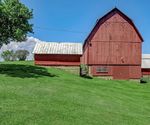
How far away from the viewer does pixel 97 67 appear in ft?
164

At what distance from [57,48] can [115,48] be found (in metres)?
9.42

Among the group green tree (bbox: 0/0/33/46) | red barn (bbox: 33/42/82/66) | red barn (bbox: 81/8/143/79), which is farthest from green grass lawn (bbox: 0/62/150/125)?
red barn (bbox: 33/42/82/66)

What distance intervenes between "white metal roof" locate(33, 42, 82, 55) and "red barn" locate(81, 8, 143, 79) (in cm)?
355

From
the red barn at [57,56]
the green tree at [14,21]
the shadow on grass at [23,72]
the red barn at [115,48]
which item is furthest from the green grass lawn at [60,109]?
the red barn at [57,56]

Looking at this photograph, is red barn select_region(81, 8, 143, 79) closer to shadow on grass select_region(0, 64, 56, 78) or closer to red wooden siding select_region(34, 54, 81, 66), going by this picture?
red wooden siding select_region(34, 54, 81, 66)

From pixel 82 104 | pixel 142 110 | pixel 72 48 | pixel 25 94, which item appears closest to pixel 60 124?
pixel 82 104

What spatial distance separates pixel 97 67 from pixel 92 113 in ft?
105

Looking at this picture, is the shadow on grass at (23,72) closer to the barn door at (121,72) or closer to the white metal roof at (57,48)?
the white metal roof at (57,48)

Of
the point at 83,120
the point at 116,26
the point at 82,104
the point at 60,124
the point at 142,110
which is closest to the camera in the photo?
the point at 60,124

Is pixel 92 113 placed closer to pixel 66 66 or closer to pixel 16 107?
pixel 16 107

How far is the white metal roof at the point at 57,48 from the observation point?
5281 cm

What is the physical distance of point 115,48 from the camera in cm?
4997

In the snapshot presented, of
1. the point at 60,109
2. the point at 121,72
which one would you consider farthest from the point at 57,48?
the point at 60,109

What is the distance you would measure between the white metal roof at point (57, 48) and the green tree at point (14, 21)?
1757cm
